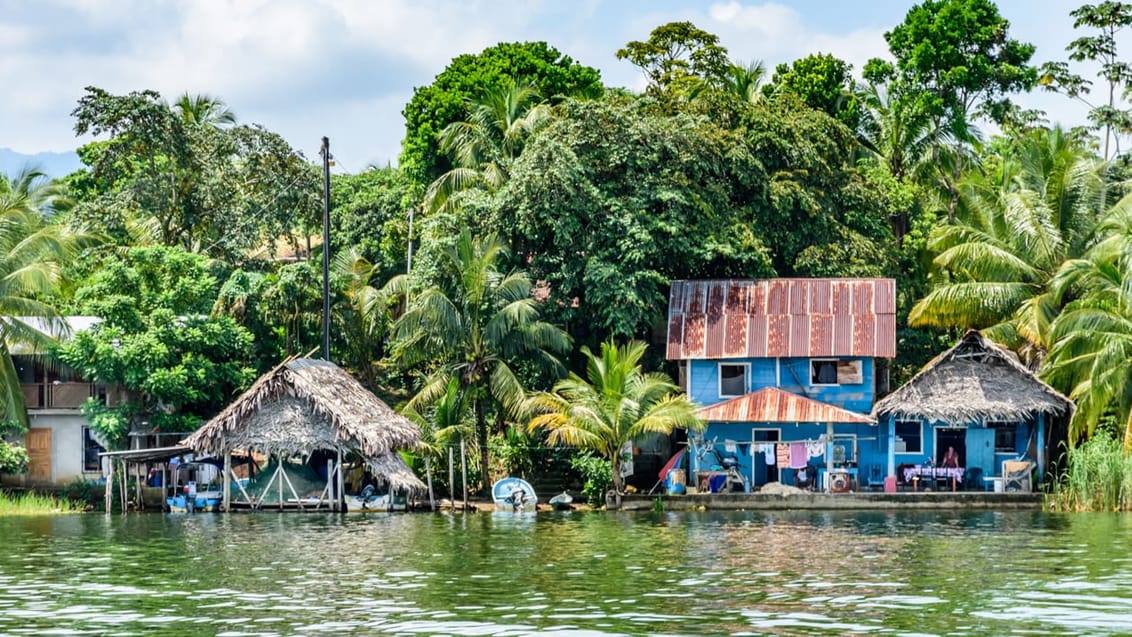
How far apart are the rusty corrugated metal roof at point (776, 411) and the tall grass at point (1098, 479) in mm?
4673

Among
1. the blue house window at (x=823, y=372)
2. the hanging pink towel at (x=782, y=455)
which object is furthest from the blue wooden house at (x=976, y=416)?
the hanging pink towel at (x=782, y=455)

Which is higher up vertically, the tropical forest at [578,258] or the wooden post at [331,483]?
the tropical forest at [578,258]

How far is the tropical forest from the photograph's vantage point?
35.9 meters

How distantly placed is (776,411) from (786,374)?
1.72 meters

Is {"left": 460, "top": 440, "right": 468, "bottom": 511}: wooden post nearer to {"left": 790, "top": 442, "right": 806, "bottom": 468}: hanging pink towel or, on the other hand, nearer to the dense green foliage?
the dense green foliage

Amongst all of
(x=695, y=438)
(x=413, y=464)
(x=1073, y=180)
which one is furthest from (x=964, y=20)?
(x=413, y=464)

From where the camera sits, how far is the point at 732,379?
124ft

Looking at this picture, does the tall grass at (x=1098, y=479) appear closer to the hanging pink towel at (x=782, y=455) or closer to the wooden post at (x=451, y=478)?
the hanging pink towel at (x=782, y=455)

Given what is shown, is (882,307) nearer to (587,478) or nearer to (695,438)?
(695,438)

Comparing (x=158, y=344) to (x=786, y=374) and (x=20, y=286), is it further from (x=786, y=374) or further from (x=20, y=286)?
(x=786, y=374)

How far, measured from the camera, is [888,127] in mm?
47000

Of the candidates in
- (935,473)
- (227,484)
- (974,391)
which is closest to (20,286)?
(227,484)

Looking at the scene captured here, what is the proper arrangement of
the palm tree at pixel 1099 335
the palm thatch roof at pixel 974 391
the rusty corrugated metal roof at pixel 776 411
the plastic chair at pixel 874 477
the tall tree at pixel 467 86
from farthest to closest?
the tall tree at pixel 467 86 → the plastic chair at pixel 874 477 → the rusty corrugated metal roof at pixel 776 411 → the palm thatch roof at pixel 974 391 → the palm tree at pixel 1099 335

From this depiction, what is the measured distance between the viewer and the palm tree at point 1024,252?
123 ft
